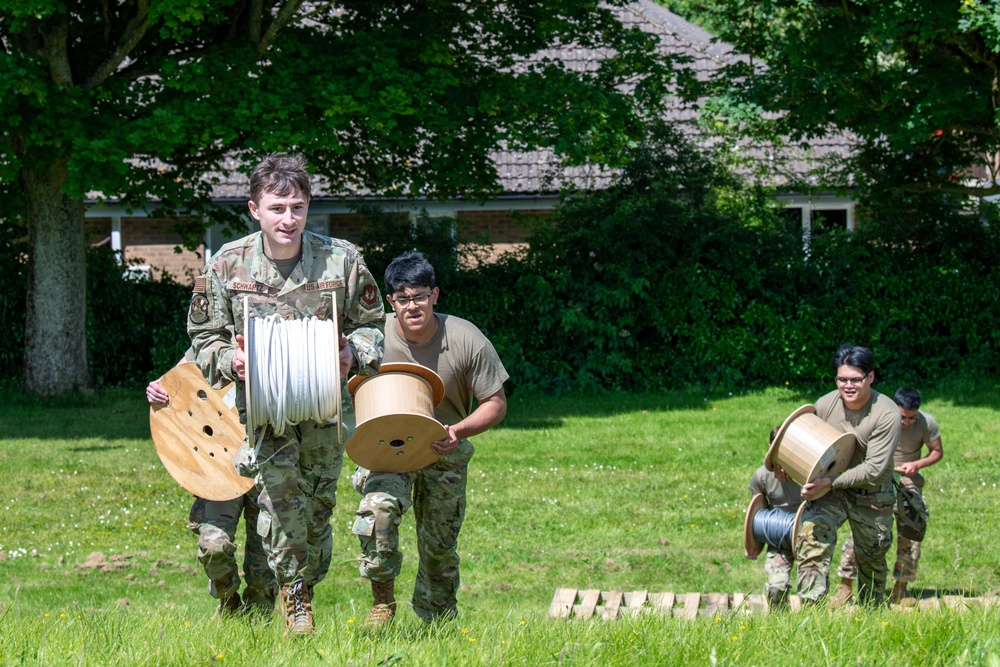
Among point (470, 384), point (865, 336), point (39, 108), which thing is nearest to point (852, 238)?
point (865, 336)

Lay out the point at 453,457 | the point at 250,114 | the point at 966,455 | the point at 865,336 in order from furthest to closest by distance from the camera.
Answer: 1. the point at 865,336
2. the point at 250,114
3. the point at 966,455
4. the point at 453,457

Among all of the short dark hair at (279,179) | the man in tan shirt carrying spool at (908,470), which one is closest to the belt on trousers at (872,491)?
the man in tan shirt carrying spool at (908,470)

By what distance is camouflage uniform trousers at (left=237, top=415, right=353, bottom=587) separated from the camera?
581 cm

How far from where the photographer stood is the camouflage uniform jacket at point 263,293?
5742 mm

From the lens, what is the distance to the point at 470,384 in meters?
6.91

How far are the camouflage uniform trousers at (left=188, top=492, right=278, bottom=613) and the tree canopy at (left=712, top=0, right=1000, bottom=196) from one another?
11511mm

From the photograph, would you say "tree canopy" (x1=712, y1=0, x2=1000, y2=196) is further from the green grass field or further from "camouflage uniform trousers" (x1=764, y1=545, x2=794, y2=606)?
"camouflage uniform trousers" (x1=764, y1=545, x2=794, y2=606)

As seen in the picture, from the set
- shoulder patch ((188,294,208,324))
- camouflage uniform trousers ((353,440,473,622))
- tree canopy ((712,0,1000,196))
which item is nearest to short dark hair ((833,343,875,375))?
camouflage uniform trousers ((353,440,473,622))

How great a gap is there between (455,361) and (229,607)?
197cm

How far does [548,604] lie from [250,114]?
9081 millimetres

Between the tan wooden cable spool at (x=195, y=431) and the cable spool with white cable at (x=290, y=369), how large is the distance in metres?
1.78

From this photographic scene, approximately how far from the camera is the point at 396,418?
6.27 metres

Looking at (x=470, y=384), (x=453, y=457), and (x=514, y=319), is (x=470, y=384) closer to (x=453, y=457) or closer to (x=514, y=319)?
(x=453, y=457)

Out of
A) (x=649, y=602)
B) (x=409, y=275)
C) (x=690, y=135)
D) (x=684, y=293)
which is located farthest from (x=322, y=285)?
(x=690, y=135)
